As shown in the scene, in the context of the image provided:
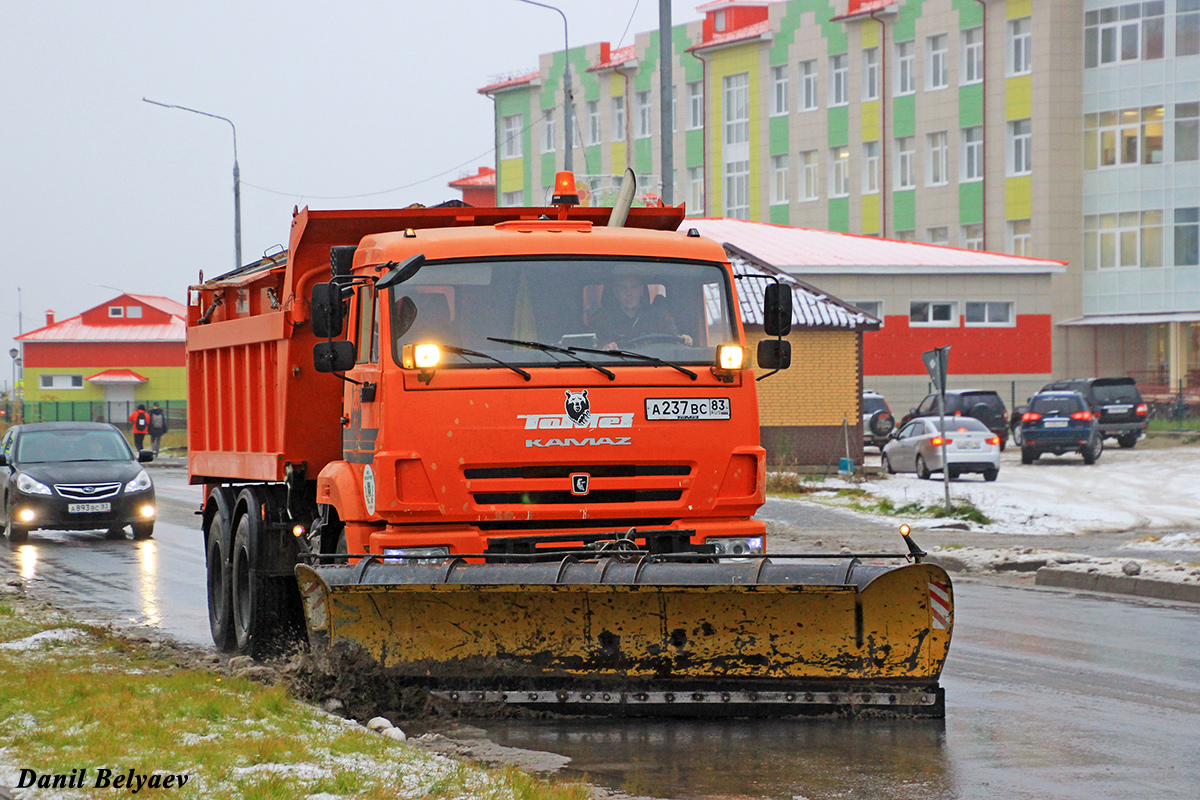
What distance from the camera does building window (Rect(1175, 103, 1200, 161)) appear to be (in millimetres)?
56844

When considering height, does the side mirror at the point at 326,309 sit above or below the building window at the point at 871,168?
below

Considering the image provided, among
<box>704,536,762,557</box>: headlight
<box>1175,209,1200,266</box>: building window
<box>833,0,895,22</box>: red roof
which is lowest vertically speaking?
<box>704,536,762,557</box>: headlight

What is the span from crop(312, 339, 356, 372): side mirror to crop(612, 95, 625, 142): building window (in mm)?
72043

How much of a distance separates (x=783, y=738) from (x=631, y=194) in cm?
406

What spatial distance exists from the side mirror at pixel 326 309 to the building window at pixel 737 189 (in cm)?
6504

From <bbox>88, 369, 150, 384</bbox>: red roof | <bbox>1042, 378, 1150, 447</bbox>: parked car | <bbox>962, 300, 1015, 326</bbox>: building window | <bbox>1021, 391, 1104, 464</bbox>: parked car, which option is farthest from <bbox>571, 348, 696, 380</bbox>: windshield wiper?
<bbox>88, 369, 150, 384</bbox>: red roof

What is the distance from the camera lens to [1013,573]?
701 inches

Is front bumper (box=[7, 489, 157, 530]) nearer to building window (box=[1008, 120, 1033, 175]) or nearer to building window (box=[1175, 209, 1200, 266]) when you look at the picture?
building window (box=[1175, 209, 1200, 266])

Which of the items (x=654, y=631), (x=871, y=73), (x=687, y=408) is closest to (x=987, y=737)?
(x=654, y=631)

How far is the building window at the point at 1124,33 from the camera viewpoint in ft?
187

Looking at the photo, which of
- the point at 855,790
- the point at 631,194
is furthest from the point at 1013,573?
the point at 855,790

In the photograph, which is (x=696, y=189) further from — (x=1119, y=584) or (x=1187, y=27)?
(x=1119, y=584)

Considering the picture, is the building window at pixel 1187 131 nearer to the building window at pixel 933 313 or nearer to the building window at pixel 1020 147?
the building window at pixel 1020 147

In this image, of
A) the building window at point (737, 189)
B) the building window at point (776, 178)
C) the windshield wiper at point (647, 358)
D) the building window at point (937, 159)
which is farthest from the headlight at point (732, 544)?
the building window at point (737, 189)
